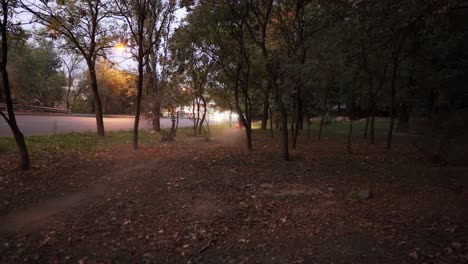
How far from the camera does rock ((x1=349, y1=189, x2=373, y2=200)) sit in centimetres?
595

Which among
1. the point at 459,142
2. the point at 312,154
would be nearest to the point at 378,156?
the point at 312,154

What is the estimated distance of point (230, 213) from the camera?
5469 mm

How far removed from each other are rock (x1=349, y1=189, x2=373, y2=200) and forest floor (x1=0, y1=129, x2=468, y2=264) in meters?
0.04

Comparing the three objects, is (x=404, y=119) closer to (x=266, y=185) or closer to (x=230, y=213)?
(x=266, y=185)

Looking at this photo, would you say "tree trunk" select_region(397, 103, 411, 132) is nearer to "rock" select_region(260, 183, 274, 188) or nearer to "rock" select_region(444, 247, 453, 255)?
"rock" select_region(260, 183, 274, 188)

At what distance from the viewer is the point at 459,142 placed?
837 cm

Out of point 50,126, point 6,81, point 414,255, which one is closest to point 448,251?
point 414,255

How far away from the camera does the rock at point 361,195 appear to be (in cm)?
595

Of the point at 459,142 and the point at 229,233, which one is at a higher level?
the point at 459,142

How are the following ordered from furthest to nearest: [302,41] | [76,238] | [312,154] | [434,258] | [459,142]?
[312,154], [302,41], [459,142], [76,238], [434,258]

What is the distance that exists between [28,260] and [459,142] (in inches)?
365

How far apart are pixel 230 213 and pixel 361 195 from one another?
2407mm

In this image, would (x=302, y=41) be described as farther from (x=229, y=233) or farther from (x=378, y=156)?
(x=229, y=233)

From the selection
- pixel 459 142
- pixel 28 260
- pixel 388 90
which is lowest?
pixel 28 260
